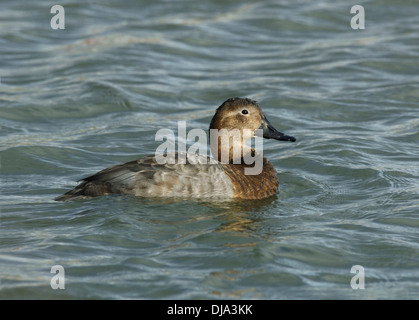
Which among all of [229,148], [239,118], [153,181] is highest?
Answer: [239,118]

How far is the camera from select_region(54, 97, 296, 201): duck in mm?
8586

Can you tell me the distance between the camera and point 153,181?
8.59 metres

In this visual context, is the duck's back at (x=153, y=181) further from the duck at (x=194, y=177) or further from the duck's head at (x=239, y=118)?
the duck's head at (x=239, y=118)

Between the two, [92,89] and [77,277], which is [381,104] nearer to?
[92,89]

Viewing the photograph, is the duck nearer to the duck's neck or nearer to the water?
the duck's neck

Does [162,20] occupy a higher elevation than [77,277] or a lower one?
higher

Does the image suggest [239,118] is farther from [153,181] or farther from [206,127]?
[206,127]

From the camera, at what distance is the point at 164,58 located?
52.9 ft

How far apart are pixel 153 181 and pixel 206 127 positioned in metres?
3.99

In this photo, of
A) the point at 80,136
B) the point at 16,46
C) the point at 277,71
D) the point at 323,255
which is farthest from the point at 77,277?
the point at 16,46

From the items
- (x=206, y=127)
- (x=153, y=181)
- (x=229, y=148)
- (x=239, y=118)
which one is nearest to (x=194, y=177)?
(x=153, y=181)

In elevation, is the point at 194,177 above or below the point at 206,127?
below
